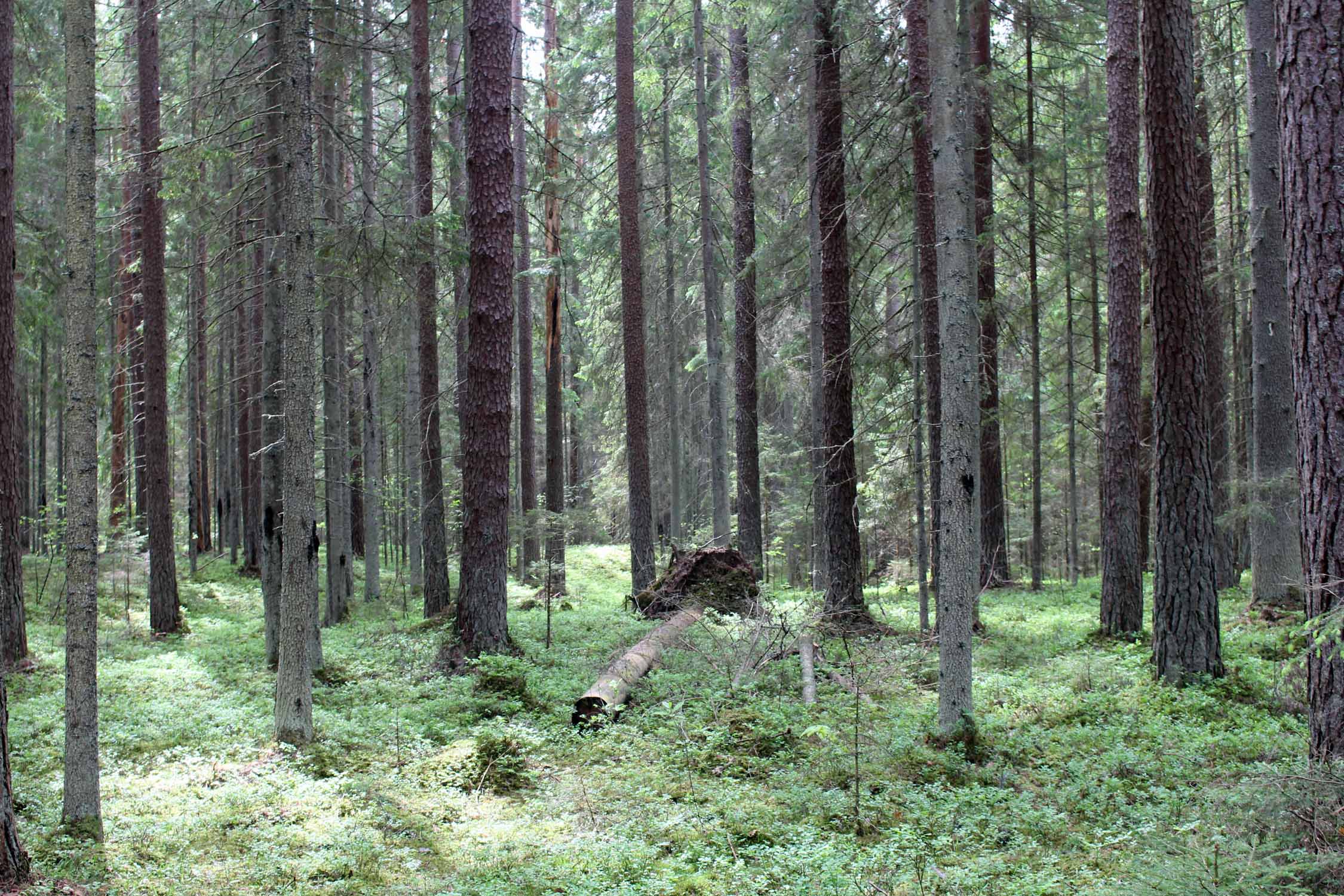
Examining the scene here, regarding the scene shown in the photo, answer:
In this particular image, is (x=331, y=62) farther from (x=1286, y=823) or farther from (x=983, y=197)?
(x=1286, y=823)

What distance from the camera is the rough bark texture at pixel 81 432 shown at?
204 inches

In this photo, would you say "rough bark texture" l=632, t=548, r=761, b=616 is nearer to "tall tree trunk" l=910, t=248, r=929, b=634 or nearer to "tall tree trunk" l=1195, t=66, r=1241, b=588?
"tall tree trunk" l=910, t=248, r=929, b=634

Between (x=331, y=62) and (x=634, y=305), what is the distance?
5.70 meters

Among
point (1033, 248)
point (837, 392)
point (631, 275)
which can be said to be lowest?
point (837, 392)

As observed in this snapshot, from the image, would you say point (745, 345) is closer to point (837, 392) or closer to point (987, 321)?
point (987, 321)

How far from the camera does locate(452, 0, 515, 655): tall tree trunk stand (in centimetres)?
998

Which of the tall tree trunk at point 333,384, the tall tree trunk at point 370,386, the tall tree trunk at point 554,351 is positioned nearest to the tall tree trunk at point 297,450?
the tall tree trunk at point 333,384

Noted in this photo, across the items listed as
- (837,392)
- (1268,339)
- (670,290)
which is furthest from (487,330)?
(670,290)

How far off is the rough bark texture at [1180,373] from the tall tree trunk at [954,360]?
2772 millimetres

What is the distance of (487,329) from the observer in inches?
396

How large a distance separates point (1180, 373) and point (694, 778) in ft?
19.5

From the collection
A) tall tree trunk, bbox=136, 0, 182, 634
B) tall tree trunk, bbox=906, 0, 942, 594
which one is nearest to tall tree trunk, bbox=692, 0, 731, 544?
tall tree trunk, bbox=906, 0, 942, 594

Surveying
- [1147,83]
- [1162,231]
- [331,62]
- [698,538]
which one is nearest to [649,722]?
[1162,231]

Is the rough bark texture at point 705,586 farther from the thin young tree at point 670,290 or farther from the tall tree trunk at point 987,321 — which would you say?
the thin young tree at point 670,290
